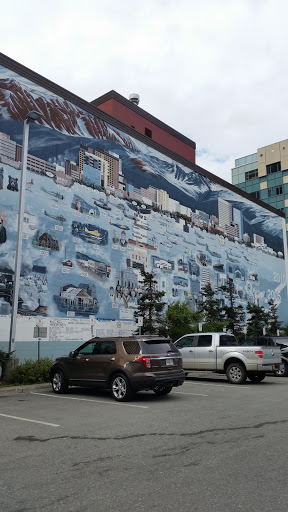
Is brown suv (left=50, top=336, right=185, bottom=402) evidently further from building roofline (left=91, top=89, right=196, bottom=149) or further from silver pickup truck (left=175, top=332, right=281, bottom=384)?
building roofline (left=91, top=89, right=196, bottom=149)

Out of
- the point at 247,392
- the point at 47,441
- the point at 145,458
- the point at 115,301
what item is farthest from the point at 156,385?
the point at 115,301

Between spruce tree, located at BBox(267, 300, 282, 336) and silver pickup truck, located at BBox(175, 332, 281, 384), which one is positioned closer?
silver pickup truck, located at BBox(175, 332, 281, 384)

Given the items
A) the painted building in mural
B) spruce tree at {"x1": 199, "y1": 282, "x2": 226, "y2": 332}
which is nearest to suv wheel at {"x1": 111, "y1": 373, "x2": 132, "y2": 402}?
the painted building in mural

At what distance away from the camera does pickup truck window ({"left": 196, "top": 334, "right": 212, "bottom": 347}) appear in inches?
672

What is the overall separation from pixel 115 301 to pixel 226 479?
23591mm

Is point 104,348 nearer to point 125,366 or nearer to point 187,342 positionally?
point 125,366

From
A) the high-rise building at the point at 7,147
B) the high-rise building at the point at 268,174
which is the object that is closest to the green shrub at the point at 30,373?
the high-rise building at the point at 7,147

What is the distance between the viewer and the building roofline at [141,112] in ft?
119

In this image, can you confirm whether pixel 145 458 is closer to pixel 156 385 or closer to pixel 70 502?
pixel 70 502

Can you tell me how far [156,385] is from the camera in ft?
38.2

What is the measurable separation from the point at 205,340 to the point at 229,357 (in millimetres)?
1383

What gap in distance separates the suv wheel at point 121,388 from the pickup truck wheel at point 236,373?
577 cm

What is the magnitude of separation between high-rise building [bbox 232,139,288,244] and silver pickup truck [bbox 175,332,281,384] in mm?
51493

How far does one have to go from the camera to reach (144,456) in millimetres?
6180
